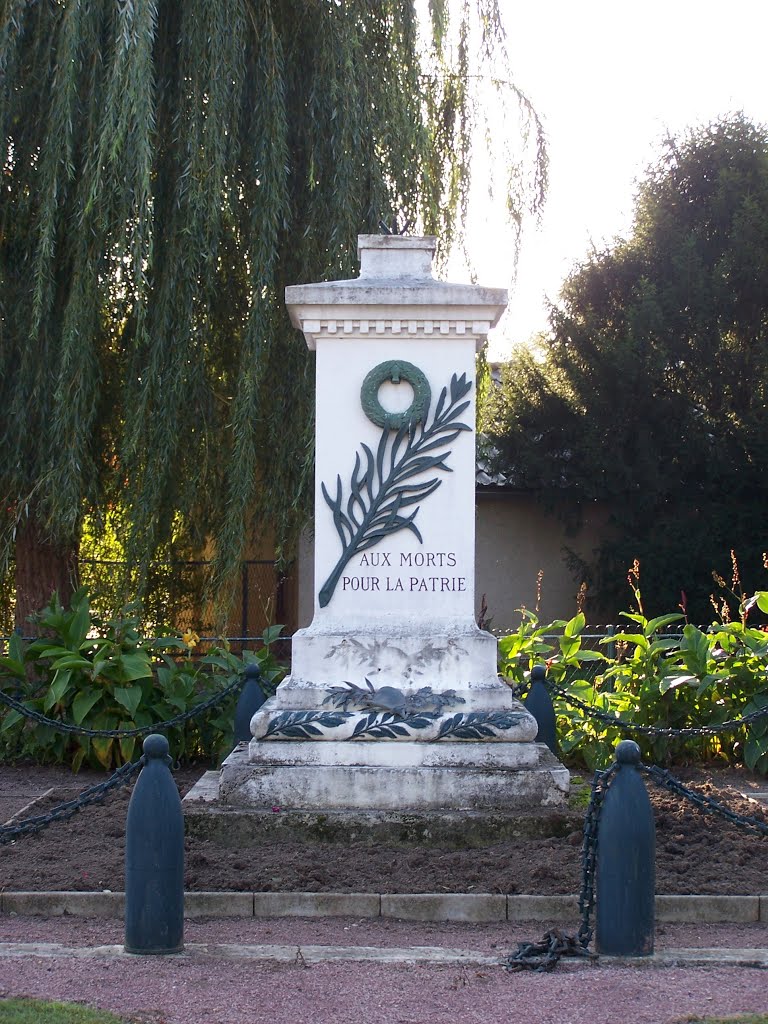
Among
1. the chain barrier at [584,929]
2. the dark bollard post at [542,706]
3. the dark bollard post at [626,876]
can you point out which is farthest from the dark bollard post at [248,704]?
the dark bollard post at [626,876]

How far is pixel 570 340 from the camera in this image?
18859mm

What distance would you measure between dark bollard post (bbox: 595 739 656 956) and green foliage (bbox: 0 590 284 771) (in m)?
4.77

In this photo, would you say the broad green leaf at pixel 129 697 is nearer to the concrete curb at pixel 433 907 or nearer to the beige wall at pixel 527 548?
the concrete curb at pixel 433 907

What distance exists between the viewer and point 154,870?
469 centimetres

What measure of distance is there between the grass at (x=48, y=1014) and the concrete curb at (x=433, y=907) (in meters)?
1.39

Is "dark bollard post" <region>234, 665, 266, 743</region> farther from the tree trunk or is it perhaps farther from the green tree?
the green tree

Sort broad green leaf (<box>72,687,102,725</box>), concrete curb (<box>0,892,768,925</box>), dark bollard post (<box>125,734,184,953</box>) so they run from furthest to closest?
broad green leaf (<box>72,687,102,725</box>) → concrete curb (<box>0,892,768,925</box>) → dark bollard post (<box>125,734,184,953</box>)

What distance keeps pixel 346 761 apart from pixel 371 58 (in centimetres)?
707

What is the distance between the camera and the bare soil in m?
5.54

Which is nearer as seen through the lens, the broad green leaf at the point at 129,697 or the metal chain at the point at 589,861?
the metal chain at the point at 589,861

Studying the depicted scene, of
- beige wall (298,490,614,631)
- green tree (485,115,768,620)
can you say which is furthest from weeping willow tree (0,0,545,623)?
beige wall (298,490,614,631)

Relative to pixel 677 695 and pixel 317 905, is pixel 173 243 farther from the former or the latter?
pixel 317 905

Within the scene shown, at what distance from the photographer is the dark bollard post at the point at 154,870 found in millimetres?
4668

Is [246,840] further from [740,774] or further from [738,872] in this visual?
[740,774]
